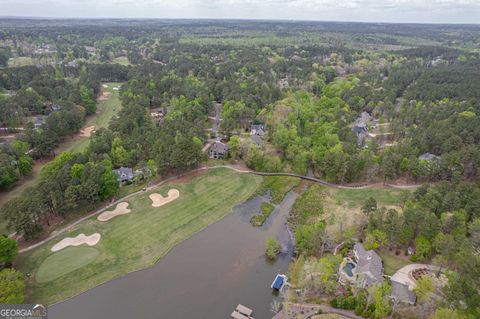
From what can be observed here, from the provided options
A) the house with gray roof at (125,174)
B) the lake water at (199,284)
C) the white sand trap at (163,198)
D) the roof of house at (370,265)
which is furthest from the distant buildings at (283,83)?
the roof of house at (370,265)

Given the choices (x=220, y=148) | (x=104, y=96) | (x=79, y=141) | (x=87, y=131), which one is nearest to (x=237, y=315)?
(x=220, y=148)

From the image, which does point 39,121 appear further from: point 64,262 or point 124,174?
point 64,262

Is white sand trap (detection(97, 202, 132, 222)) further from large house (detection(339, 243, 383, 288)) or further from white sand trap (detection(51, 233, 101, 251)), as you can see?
large house (detection(339, 243, 383, 288))

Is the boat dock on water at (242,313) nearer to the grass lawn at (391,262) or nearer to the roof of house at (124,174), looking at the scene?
the grass lawn at (391,262)

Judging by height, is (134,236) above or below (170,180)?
below

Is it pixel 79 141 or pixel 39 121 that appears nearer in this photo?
pixel 79 141

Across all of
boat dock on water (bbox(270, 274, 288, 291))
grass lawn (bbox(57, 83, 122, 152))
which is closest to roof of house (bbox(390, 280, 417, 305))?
boat dock on water (bbox(270, 274, 288, 291))
